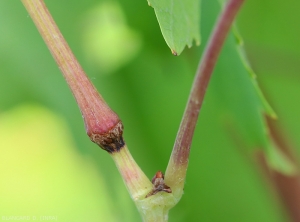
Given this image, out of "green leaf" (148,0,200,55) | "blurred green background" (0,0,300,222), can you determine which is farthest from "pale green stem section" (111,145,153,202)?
"blurred green background" (0,0,300,222)

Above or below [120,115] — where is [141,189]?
above

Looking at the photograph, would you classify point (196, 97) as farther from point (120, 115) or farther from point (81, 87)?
point (120, 115)

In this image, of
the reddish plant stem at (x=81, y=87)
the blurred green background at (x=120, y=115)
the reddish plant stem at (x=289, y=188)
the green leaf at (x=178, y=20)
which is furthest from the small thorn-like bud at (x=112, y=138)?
the reddish plant stem at (x=289, y=188)

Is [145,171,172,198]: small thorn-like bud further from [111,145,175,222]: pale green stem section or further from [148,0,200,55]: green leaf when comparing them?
[148,0,200,55]: green leaf

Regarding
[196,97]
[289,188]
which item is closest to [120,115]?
[289,188]

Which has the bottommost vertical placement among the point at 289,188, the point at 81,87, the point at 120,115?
the point at 289,188

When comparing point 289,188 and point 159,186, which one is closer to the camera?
point 159,186
